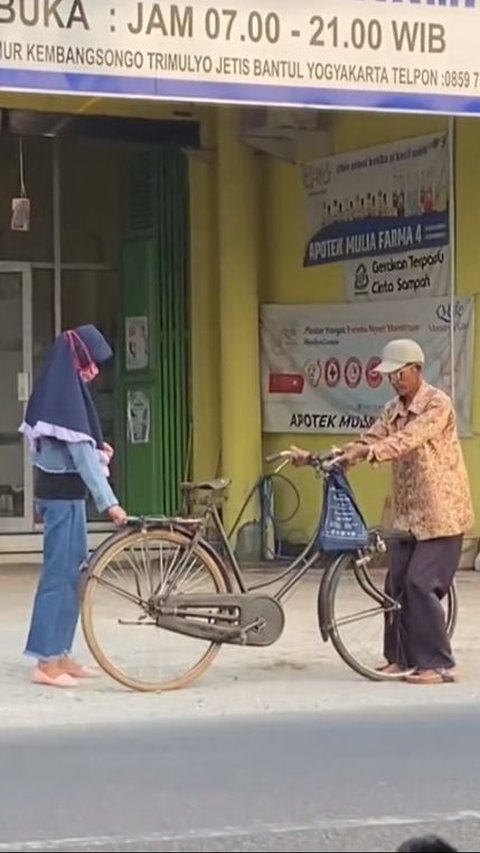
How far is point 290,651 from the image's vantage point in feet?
33.0

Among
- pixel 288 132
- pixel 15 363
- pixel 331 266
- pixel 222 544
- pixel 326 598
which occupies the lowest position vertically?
pixel 326 598

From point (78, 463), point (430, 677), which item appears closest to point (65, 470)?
point (78, 463)

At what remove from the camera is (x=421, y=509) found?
29.0ft

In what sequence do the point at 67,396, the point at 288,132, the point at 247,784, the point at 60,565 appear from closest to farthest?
the point at 247,784, the point at 67,396, the point at 60,565, the point at 288,132

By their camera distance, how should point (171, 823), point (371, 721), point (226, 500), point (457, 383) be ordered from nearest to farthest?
1. point (171, 823)
2. point (371, 721)
3. point (457, 383)
4. point (226, 500)

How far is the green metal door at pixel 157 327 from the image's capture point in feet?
52.0

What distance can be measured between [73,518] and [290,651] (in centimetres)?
205

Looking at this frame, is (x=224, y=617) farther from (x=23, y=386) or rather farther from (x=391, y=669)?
(x=23, y=386)

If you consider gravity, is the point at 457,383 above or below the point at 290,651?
above

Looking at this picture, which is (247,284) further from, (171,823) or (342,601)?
(171,823)

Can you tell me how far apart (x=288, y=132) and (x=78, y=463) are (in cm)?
702

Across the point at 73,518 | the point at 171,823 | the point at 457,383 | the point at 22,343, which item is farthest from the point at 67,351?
the point at 22,343

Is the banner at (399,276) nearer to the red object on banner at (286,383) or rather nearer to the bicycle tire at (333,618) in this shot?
the red object on banner at (286,383)

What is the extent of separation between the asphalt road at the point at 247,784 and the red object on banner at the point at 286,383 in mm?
7222
